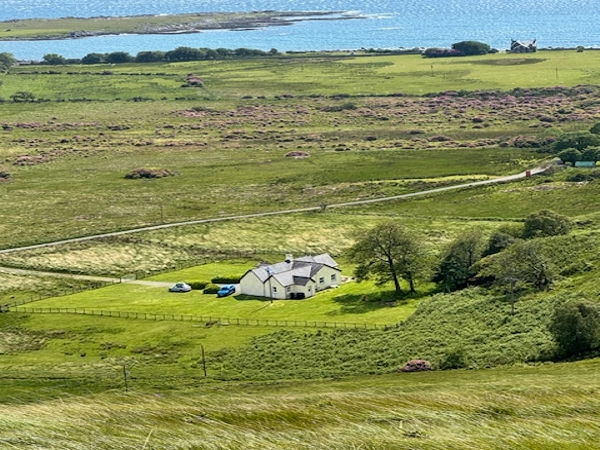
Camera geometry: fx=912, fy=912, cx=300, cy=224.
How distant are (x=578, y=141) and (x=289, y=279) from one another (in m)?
79.7

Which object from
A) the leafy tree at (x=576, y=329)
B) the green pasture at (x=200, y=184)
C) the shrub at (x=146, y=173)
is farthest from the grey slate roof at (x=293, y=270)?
the shrub at (x=146, y=173)

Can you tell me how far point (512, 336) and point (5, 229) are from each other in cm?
8297

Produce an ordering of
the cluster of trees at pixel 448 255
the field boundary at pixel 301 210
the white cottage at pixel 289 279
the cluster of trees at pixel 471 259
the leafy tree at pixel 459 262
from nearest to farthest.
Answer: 1. the cluster of trees at pixel 471 259
2. the cluster of trees at pixel 448 255
3. the leafy tree at pixel 459 262
4. the white cottage at pixel 289 279
5. the field boundary at pixel 301 210

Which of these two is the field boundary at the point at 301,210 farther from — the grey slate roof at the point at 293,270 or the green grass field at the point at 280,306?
the grey slate roof at the point at 293,270

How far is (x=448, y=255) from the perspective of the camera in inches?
3524

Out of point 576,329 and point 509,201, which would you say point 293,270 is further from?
point 509,201

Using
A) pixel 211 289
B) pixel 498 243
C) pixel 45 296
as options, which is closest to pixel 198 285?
pixel 211 289

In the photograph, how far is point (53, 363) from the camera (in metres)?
71.2

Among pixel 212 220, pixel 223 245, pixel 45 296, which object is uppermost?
pixel 212 220

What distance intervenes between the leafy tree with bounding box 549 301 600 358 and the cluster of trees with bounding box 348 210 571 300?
21443mm

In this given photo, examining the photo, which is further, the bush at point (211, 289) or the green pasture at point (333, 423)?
the bush at point (211, 289)

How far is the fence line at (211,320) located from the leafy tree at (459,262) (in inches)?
566

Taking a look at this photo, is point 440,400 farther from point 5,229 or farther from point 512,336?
point 5,229

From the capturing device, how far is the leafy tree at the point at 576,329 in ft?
188
